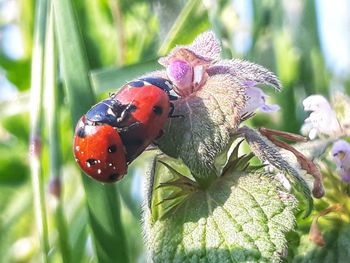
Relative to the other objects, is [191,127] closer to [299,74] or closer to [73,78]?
[73,78]

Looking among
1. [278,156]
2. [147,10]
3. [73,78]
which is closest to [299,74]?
[147,10]

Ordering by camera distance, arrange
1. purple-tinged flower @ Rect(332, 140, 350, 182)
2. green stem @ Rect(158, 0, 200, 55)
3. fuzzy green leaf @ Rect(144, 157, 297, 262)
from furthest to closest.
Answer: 1. green stem @ Rect(158, 0, 200, 55)
2. purple-tinged flower @ Rect(332, 140, 350, 182)
3. fuzzy green leaf @ Rect(144, 157, 297, 262)

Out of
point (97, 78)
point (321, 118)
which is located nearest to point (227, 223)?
point (321, 118)

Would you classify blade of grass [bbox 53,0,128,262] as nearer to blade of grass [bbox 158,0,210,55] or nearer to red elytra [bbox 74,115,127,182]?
red elytra [bbox 74,115,127,182]

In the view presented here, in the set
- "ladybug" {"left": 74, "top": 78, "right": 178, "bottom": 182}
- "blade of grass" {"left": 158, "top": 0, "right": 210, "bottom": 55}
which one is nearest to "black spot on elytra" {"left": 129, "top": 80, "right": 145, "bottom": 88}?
"ladybug" {"left": 74, "top": 78, "right": 178, "bottom": 182}

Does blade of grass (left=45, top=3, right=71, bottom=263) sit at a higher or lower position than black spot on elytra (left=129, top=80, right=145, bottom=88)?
lower

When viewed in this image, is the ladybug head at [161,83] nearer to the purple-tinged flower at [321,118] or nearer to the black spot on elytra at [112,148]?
the black spot on elytra at [112,148]

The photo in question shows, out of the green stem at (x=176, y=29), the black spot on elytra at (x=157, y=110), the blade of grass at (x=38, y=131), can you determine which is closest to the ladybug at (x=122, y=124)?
the black spot on elytra at (x=157, y=110)
